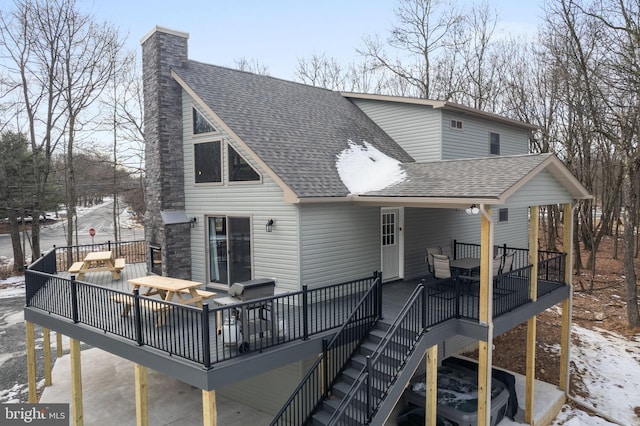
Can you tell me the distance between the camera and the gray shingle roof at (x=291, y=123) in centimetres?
913

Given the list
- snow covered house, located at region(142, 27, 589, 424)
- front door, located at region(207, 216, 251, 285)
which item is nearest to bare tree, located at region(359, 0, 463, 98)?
snow covered house, located at region(142, 27, 589, 424)

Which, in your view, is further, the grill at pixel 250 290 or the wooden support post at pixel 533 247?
the wooden support post at pixel 533 247

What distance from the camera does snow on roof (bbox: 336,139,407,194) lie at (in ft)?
32.3

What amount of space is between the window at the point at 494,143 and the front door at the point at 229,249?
A: 9.67 m

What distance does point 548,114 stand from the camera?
2477 cm

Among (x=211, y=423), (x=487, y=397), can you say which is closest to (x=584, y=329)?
(x=487, y=397)

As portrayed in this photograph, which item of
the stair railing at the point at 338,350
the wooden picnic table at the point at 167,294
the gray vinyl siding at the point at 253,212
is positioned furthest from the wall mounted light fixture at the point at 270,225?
the stair railing at the point at 338,350

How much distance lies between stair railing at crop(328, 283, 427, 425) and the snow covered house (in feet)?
2.39

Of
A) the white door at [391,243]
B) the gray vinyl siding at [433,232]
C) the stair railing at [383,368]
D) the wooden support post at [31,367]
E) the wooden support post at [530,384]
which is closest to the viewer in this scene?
the stair railing at [383,368]

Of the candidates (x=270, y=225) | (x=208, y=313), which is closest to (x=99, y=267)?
(x=270, y=225)

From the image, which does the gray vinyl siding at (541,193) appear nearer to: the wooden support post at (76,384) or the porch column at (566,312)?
the porch column at (566,312)

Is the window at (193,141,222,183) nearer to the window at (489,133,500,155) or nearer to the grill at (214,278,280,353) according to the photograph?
the grill at (214,278,280,353)

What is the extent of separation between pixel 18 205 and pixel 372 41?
24.2 m

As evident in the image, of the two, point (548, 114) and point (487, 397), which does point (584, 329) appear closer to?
point (487, 397)
